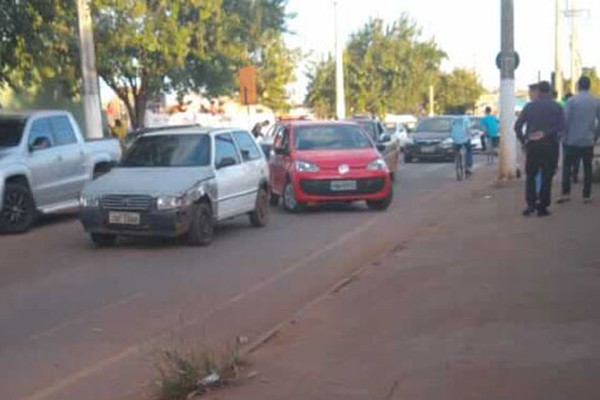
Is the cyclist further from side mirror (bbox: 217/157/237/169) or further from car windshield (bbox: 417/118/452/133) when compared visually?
side mirror (bbox: 217/157/237/169)

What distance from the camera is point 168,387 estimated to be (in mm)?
5832

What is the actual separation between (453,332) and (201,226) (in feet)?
20.5

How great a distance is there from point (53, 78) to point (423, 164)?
12.8m

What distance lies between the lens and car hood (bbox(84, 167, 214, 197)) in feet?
40.0

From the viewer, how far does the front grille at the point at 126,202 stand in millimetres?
12086

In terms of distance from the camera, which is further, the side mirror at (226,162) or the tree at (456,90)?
the tree at (456,90)

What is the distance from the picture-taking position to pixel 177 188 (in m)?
12.2

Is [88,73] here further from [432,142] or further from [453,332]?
[453,332]

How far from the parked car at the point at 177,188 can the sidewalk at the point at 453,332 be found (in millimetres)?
3004

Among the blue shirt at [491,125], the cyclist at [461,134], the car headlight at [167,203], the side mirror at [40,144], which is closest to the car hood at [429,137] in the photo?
the blue shirt at [491,125]

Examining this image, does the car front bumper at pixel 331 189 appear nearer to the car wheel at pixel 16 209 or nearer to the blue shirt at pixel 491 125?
the car wheel at pixel 16 209

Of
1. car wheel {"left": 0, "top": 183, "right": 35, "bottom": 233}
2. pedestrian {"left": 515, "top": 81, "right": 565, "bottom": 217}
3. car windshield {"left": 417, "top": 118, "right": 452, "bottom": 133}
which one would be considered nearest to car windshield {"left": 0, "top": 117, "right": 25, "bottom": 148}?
car wheel {"left": 0, "top": 183, "right": 35, "bottom": 233}

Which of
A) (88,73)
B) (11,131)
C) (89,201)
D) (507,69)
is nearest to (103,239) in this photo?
(89,201)

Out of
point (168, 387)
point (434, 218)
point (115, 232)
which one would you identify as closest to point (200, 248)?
point (115, 232)
